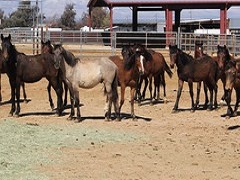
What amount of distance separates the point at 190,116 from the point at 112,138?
449cm

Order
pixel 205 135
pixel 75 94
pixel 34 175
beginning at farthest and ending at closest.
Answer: pixel 75 94
pixel 205 135
pixel 34 175

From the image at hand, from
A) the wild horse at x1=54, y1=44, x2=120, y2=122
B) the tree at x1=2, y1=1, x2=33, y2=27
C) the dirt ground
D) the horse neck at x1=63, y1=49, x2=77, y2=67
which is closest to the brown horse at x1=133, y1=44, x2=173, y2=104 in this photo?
the dirt ground

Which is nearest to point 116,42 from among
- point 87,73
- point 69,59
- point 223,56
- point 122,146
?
point 223,56

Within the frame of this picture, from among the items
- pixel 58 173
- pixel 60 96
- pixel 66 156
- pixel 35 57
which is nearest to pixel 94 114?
pixel 60 96

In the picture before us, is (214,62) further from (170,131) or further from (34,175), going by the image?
(34,175)

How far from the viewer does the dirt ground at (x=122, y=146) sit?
8883 mm

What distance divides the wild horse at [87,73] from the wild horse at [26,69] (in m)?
1.34

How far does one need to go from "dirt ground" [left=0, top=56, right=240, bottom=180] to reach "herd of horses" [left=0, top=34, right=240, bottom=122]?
1.97ft

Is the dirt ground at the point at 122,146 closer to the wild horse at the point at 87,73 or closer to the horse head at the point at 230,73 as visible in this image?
the wild horse at the point at 87,73

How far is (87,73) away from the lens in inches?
570

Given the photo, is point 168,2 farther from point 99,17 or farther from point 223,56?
point 99,17

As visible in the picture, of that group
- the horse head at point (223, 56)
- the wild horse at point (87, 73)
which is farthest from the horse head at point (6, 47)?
the horse head at point (223, 56)

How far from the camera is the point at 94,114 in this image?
52.4 feet

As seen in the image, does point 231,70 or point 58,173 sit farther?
point 231,70
